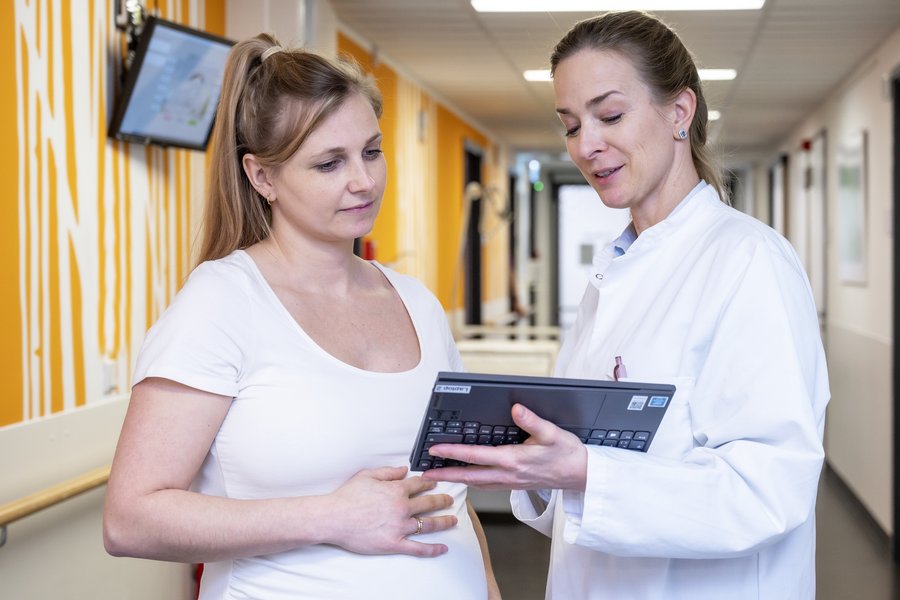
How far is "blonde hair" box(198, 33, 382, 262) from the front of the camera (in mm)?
1473

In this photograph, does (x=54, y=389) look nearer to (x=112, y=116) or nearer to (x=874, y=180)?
(x=112, y=116)

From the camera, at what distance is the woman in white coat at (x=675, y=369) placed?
4.17ft

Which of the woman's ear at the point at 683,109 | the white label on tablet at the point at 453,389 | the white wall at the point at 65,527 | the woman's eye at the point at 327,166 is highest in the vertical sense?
the woman's ear at the point at 683,109

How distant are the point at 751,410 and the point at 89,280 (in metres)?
2.17

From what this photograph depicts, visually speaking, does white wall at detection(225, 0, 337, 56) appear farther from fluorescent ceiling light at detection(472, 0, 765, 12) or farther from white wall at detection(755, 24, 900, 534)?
white wall at detection(755, 24, 900, 534)

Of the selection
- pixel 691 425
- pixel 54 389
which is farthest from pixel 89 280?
pixel 691 425

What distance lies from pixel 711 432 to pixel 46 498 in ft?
5.28

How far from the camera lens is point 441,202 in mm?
8070

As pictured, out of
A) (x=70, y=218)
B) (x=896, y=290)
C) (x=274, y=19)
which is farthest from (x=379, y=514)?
(x=896, y=290)

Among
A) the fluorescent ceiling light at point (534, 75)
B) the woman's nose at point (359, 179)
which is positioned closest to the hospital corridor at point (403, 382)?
the woman's nose at point (359, 179)

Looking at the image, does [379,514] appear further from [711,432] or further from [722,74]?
[722,74]

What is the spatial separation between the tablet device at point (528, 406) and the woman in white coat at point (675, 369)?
2 cm

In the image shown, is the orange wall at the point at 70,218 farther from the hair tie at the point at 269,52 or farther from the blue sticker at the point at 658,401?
the blue sticker at the point at 658,401

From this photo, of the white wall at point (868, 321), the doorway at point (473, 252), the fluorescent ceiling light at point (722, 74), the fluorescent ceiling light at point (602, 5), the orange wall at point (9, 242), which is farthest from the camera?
the doorway at point (473, 252)
